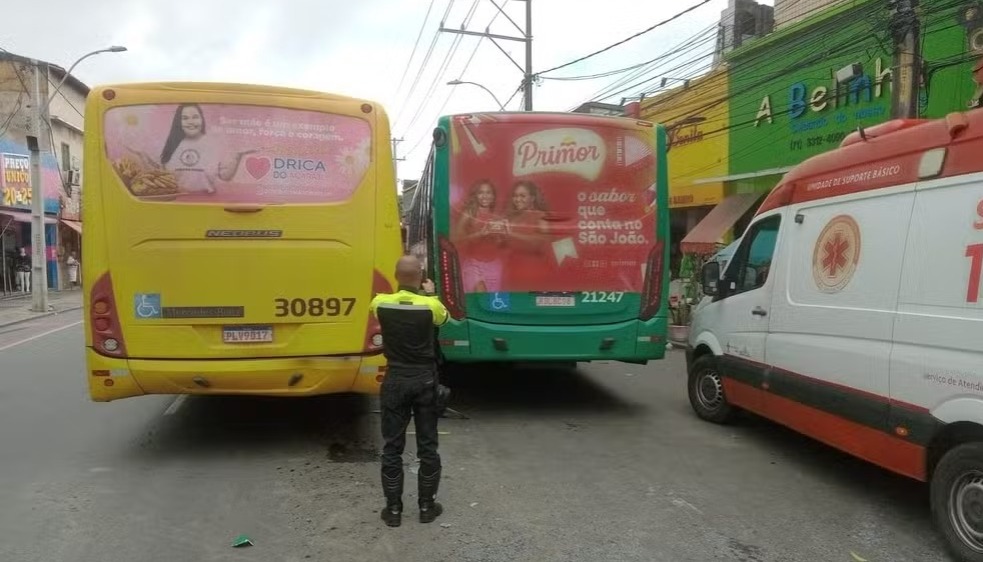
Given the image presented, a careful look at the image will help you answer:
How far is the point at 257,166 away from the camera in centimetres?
528

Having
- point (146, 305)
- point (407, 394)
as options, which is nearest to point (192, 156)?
point (146, 305)

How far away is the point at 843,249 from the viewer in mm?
4848

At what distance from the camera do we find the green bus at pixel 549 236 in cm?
674

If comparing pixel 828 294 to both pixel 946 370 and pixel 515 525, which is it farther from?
pixel 515 525

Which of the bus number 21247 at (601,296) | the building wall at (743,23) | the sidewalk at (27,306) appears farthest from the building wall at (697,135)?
the sidewalk at (27,306)

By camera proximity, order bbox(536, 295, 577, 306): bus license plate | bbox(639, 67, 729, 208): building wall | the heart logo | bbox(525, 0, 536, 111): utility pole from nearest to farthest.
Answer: the heart logo < bbox(536, 295, 577, 306): bus license plate < bbox(639, 67, 729, 208): building wall < bbox(525, 0, 536, 111): utility pole

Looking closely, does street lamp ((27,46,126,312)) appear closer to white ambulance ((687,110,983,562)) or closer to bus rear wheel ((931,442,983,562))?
white ambulance ((687,110,983,562))

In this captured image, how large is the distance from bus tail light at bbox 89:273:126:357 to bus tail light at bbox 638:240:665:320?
4.58 m

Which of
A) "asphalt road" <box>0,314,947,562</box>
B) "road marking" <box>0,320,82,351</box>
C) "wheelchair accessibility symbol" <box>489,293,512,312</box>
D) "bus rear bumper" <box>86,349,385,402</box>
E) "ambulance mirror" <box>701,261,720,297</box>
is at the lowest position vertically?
"road marking" <box>0,320,82,351</box>

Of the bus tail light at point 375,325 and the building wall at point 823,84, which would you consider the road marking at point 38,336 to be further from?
the building wall at point 823,84

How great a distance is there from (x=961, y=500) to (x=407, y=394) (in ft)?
10.1

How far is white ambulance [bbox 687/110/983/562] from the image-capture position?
3.75 meters

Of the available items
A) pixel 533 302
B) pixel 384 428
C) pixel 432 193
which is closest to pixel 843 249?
pixel 533 302

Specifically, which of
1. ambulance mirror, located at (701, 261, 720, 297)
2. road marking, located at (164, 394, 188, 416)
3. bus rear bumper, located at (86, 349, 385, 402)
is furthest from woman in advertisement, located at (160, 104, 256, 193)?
ambulance mirror, located at (701, 261, 720, 297)
